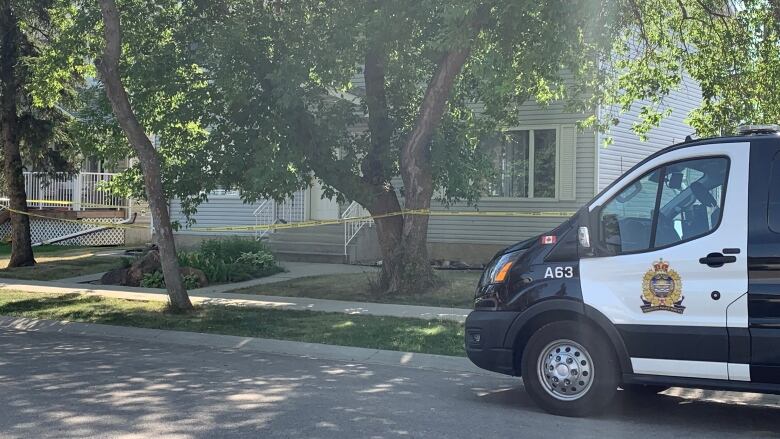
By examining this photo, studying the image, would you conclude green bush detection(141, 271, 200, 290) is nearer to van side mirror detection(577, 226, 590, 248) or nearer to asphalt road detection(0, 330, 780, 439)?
asphalt road detection(0, 330, 780, 439)

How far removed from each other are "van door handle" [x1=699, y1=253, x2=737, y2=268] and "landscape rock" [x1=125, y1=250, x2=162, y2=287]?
42.0 ft

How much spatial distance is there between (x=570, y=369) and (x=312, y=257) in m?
13.4

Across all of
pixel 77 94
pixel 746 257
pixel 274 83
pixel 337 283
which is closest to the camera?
pixel 746 257

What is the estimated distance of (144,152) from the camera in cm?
1160

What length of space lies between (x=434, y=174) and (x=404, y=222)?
0.99m

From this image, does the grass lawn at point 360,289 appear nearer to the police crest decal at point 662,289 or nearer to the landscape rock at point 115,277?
the landscape rock at point 115,277

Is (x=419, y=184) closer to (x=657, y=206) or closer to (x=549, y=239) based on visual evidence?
(x=549, y=239)

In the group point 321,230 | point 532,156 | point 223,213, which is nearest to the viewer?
point 532,156

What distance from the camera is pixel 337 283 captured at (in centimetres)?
1487

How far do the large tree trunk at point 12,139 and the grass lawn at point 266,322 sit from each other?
5.12 m

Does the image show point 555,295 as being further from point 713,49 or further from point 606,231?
point 713,49

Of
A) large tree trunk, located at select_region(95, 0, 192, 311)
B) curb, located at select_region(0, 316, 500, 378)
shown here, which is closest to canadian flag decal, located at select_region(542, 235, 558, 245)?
curb, located at select_region(0, 316, 500, 378)

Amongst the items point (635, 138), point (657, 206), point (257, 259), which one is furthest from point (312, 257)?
point (657, 206)

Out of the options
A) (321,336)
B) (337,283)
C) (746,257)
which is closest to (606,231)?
(746,257)
